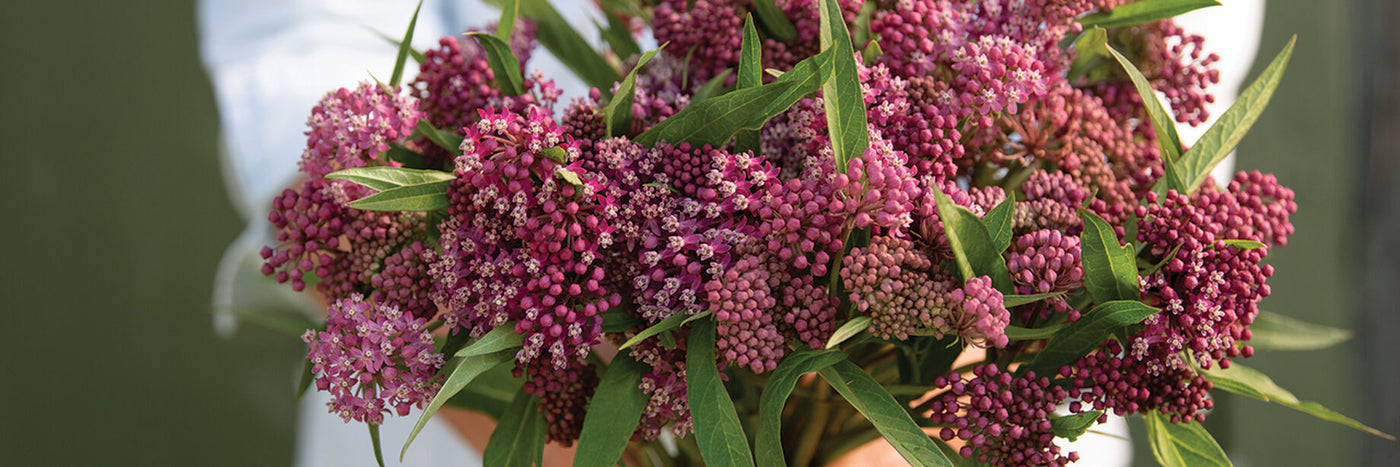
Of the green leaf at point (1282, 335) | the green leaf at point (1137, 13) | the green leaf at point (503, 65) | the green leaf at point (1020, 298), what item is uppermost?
the green leaf at point (503, 65)

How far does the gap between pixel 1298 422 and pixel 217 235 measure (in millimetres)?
1972

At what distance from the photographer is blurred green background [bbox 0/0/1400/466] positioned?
1279 mm

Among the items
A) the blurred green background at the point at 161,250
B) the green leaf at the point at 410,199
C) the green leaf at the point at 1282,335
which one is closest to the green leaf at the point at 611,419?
the green leaf at the point at 410,199

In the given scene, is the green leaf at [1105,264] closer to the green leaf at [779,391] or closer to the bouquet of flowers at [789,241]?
the bouquet of flowers at [789,241]

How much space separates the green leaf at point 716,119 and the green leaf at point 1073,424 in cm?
18

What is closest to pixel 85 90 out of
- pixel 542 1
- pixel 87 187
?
pixel 87 187

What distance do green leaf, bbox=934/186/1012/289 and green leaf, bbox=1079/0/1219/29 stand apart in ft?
0.58

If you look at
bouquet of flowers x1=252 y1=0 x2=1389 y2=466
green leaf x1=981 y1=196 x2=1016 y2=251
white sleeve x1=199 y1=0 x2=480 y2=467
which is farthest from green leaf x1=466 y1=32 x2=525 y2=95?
white sleeve x1=199 y1=0 x2=480 y2=467

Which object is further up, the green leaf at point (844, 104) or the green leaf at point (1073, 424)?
the green leaf at point (844, 104)

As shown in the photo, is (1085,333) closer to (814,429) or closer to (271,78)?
(814,429)

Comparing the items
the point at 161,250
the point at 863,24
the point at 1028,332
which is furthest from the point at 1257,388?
the point at 161,250

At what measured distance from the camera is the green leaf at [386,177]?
33 centimetres

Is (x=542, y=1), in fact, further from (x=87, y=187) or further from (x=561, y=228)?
(x=87, y=187)

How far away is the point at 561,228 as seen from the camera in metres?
0.33
